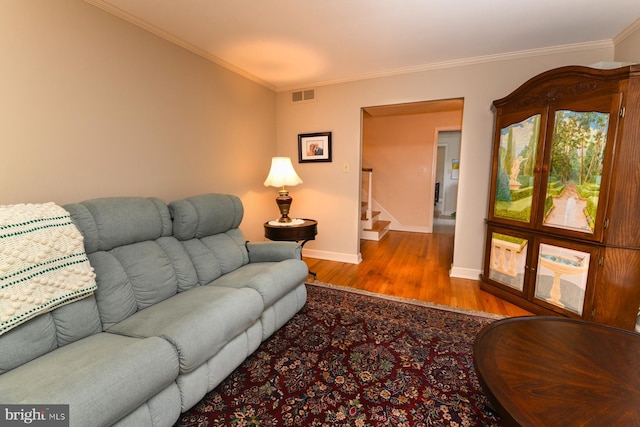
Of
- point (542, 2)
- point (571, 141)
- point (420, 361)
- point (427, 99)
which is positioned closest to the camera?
point (420, 361)

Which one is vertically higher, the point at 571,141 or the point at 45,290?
the point at 571,141

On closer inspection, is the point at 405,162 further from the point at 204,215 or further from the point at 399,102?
the point at 204,215

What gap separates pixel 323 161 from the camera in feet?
12.4

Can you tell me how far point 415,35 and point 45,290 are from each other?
2.96m

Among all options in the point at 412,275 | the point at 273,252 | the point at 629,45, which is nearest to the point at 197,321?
the point at 273,252

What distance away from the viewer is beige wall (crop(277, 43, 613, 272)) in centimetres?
282

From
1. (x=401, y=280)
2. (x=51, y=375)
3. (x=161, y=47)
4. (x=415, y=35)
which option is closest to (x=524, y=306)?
(x=401, y=280)

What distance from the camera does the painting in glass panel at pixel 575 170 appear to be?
2018 millimetres

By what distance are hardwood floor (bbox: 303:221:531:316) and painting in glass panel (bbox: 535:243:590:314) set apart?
0.92 feet

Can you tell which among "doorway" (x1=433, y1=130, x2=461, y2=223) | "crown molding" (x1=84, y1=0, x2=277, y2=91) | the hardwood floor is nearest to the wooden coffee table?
the hardwood floor

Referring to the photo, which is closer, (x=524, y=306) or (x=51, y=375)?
(x=51, y=375)

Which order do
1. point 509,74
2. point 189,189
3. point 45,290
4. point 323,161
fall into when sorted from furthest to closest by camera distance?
point 323,161, point 509,74, point 189,189, point 45,290

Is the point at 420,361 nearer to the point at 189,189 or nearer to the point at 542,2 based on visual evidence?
the point at 189,189

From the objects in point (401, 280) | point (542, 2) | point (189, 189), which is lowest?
point (401, 280)
